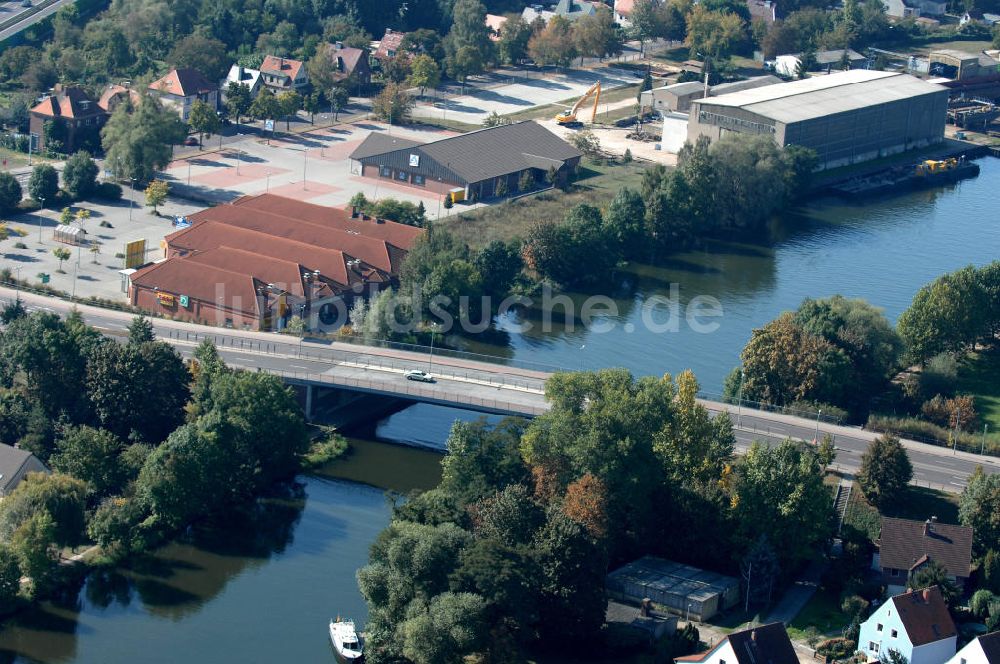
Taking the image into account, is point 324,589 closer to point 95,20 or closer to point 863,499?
point 863,499

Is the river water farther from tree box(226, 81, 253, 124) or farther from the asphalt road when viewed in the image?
tree box(226, 81, 253, 124)

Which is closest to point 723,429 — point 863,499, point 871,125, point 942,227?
point 863,499

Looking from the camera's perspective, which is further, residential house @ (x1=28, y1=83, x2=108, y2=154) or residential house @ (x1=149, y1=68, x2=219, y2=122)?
residential house @ (x1=149, y1=68, x2=219, y2=122)

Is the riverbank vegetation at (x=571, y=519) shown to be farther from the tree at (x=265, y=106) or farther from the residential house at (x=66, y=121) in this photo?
the tree at (x=265, y=106)

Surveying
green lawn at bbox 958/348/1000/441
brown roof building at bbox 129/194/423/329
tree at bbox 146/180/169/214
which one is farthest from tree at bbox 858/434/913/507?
tree at bbox 146/180/169/214

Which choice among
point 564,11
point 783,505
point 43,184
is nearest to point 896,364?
point 783,505

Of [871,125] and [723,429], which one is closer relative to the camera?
[723,429]

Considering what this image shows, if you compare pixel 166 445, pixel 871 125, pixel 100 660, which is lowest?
pixel 100 660
